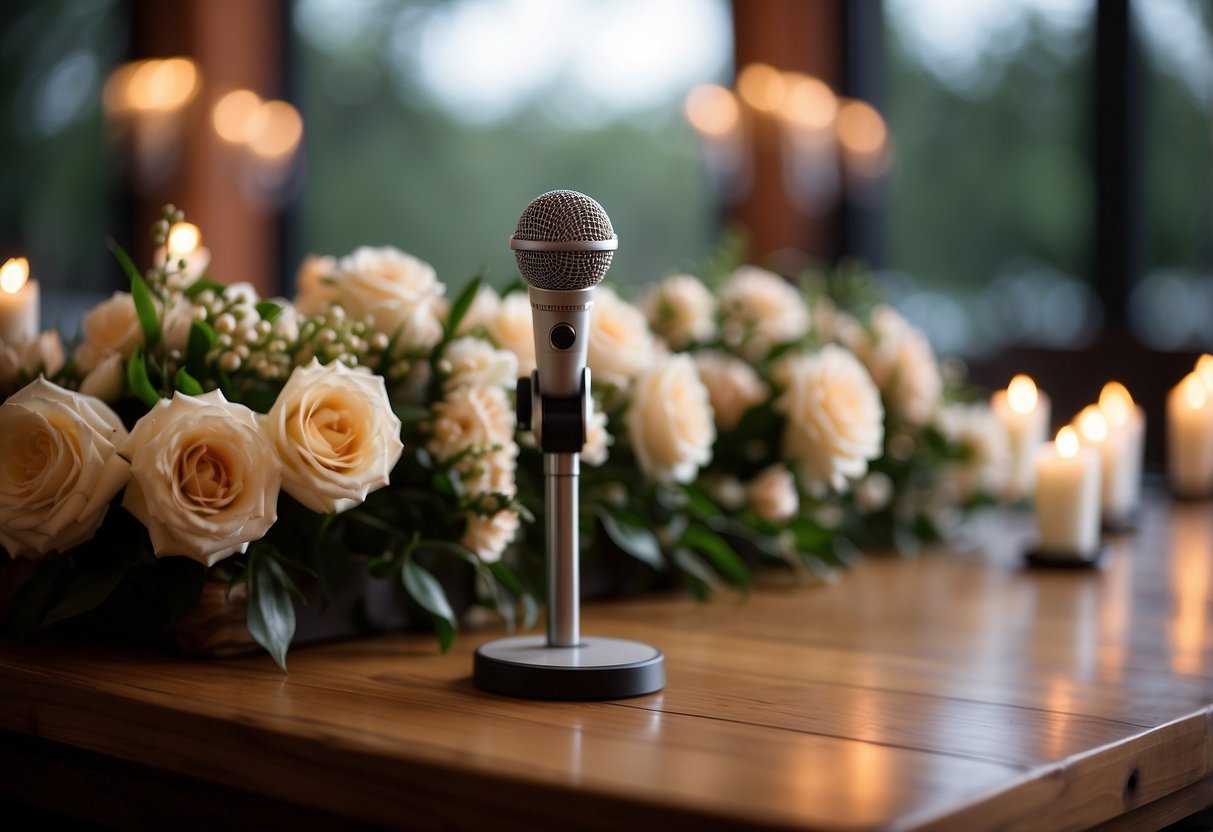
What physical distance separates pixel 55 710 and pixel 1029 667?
683 mm

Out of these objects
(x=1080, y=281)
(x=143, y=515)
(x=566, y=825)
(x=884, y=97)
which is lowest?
(x=566, y=825)

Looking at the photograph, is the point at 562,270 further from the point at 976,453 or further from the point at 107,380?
the point at 976,453

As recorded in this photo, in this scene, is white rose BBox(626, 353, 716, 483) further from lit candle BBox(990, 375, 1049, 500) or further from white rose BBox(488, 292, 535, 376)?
lit candle BBox(990, 375, 1049, 500)

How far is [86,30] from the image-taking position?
17.0ft

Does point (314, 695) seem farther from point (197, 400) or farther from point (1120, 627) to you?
point (1120, 627)

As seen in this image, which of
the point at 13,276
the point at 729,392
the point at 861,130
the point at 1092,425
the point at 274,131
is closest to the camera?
the point at 13,276

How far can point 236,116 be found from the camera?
530 centimetres

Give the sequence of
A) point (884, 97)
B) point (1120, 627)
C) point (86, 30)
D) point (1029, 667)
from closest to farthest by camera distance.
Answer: point (1029, 667)
point (1120, 627)
point (86, 30)
point (884, 97)

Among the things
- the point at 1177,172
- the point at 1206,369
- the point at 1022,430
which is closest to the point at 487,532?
the point at 1022,430

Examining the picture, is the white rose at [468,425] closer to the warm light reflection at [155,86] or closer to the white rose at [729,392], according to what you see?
the white rose at [729,392]

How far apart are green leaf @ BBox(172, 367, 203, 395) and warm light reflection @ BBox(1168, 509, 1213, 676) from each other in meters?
0.75

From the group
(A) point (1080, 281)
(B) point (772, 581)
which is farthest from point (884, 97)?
(B) point (772, 581)

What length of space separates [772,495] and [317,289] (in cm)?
52

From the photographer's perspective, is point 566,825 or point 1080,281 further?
point 1080,281
